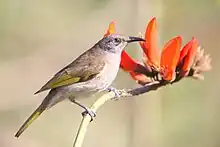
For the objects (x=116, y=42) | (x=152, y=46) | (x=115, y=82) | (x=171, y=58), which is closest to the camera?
(x=171, y=58)

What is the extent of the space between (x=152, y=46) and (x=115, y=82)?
2.77 m

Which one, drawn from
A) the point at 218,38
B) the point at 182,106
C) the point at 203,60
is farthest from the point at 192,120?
the point at 203,60

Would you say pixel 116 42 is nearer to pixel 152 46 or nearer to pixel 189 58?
pixel 152 46

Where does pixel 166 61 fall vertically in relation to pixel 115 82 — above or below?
above

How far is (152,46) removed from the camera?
83.2 inches

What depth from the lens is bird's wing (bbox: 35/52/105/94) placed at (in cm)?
273

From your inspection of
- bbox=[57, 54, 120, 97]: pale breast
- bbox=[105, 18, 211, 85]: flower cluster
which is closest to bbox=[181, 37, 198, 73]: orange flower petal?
bbox=[105, 18, 211, 85]: flower cluster

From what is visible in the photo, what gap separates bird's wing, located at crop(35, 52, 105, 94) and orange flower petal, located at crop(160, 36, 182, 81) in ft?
2.52

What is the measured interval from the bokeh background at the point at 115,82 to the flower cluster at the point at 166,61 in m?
1.71

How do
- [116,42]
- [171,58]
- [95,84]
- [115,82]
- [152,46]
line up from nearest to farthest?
[171,58] → [152,46] → [116,42] → [95,84] → [115,82]

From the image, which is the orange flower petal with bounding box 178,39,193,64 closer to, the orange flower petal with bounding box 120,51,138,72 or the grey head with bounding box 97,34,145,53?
the orange flower petal with bounding box 120,51,138,72

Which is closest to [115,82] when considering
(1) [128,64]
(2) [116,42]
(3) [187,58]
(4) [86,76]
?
(4) [86,76]

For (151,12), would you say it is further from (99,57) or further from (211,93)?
(99,57)

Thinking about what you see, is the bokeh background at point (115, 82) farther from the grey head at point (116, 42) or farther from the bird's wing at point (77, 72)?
the grey head at point (116, 42)
